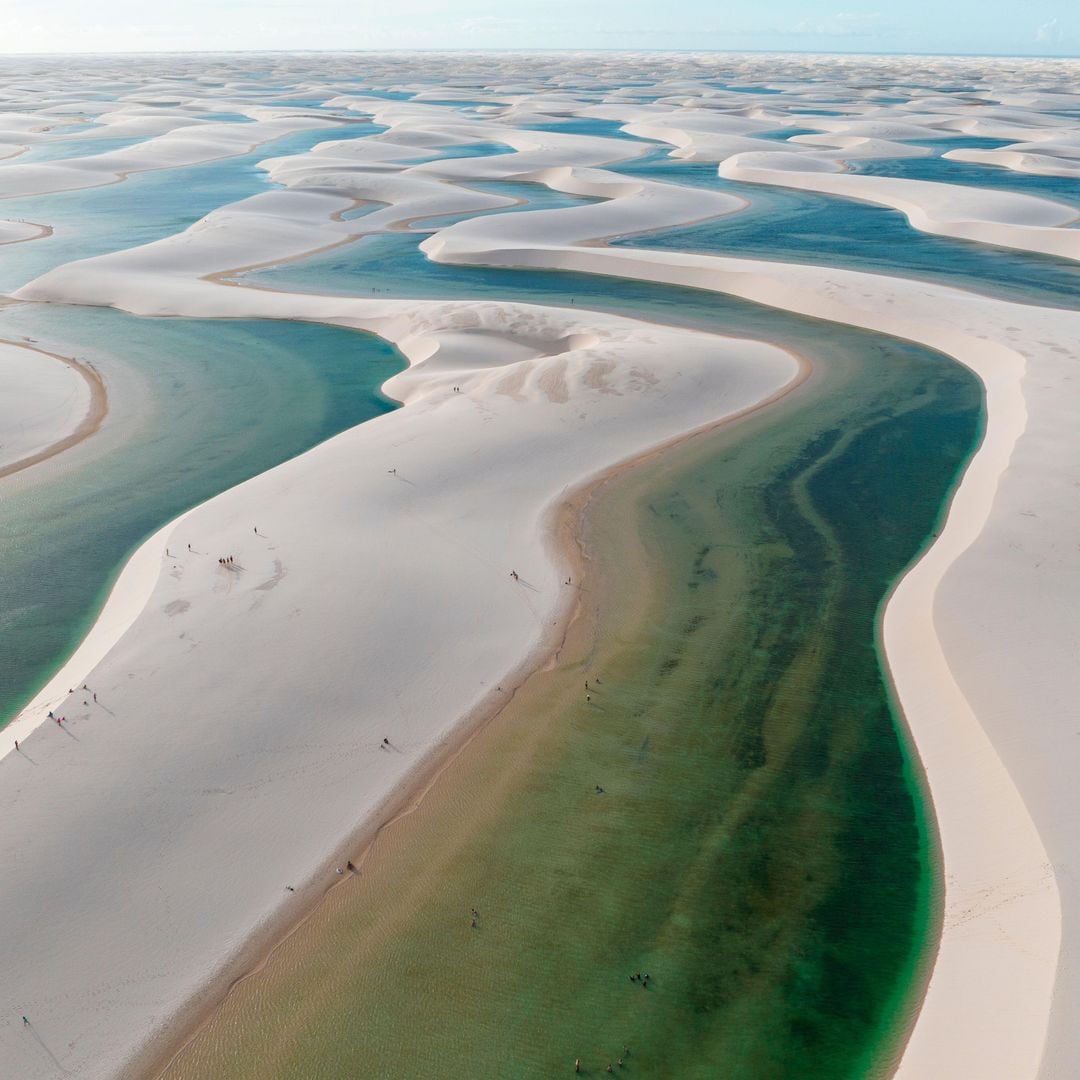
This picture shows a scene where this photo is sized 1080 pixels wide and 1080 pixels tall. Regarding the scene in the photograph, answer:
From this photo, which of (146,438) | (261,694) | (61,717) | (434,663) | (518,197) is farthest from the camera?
(518,197)

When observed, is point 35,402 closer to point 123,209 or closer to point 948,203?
point 123,209

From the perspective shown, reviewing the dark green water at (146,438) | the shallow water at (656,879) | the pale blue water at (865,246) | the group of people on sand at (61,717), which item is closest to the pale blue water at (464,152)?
the pale blue water at (865,246)

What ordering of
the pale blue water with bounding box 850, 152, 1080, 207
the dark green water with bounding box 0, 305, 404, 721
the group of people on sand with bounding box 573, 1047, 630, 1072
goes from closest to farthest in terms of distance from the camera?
the group of people on sand with bounding box 573, 1047, 630, 1072 < the dark green water with bounding box 0, 305, 404, 721 < the pale blue water with bounding box 850, 152, 1080, 207

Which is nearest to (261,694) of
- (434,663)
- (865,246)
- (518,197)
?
(434,663)

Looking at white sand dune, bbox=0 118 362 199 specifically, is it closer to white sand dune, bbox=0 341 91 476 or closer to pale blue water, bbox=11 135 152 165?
pale blue water, bbox=11 135 152 165

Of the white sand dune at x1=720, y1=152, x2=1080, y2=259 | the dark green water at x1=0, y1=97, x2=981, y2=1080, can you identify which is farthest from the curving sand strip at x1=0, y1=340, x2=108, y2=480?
the white sand dune at x1=720, y1=152, x2=1080, y2=259

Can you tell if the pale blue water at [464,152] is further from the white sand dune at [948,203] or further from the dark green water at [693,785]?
the dark green water at [693,785]

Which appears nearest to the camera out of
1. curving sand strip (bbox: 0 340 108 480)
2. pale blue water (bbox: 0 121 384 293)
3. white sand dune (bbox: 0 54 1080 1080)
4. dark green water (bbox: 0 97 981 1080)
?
dark green water (bbox: 0 97 981 1080)

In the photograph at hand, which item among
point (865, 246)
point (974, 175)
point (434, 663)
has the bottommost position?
point (434, 663)

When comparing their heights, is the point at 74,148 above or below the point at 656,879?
above

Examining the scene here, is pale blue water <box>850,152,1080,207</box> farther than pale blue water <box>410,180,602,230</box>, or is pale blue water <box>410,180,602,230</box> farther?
pale blue water <box>850,152,1080,207</box>
